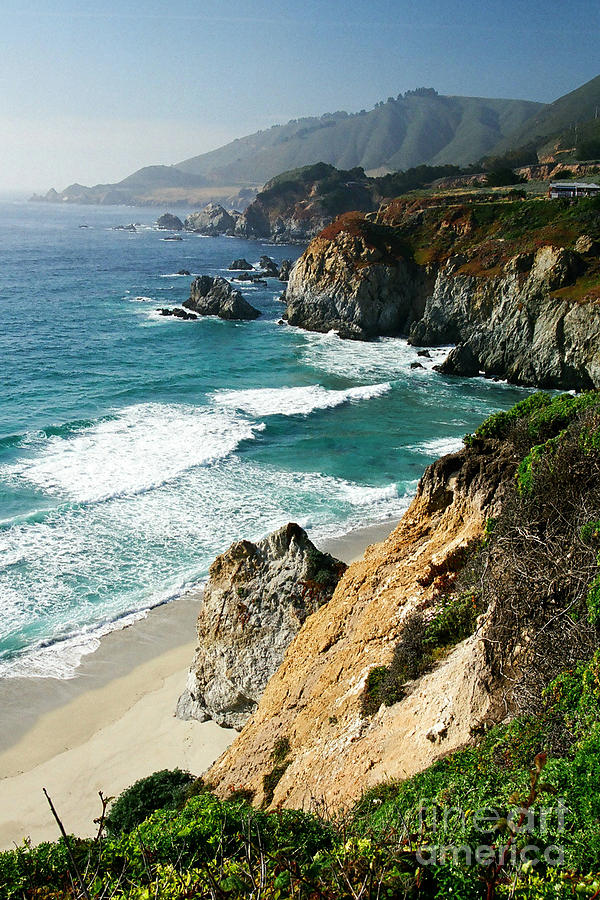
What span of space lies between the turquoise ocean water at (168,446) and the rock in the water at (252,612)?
19.7ft

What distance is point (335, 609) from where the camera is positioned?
13.2m

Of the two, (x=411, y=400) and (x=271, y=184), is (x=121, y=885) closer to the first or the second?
(x=411, y=400)

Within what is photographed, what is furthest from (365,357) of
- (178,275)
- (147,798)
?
(178,275)

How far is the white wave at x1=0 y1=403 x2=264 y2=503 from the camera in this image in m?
28.8

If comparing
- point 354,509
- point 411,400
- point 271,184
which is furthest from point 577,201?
point 271,184

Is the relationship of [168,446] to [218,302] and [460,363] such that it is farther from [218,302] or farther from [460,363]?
[218,302]

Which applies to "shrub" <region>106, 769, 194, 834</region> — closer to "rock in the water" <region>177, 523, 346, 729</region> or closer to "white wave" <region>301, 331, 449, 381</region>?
"rock in the water" <region>177, 523, 346, 729</region>

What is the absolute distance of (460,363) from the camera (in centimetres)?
4816

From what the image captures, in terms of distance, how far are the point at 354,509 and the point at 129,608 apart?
1080cm

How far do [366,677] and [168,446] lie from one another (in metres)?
24.7

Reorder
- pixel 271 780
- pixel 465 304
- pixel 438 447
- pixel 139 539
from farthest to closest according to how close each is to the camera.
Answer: pixel 465 304
pixel 438 447
pixel 139 539
pixel 271 780

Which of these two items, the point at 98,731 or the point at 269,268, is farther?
the point at 269,268

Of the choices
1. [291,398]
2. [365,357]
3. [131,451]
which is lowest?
[131,451]

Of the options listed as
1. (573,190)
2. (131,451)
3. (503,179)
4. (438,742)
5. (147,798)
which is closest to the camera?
(438,742)
